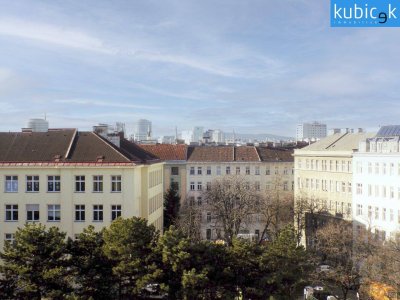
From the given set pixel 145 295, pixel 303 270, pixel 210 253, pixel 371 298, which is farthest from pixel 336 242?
pixel 145 295

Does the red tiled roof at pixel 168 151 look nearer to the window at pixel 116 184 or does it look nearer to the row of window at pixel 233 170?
the row of window at pixel 233 170

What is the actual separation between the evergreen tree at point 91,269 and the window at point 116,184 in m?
11.7

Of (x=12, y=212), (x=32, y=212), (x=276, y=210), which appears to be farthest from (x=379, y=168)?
(x=12, y=212)

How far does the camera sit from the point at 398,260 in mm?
35000

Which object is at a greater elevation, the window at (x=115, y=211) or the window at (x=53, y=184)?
the window at (x=53, y=184)

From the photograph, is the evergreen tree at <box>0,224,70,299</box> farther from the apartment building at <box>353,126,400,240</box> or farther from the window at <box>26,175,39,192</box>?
the apartment building at <box>353,126,400,240</box>

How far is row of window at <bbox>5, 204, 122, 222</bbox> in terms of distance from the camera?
4312 centimetres

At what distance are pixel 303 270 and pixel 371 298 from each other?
319 inches

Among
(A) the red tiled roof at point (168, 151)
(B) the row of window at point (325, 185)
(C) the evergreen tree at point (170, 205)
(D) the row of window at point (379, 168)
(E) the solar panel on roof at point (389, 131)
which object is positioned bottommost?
(C) the evergreen tree at point (170, 205)

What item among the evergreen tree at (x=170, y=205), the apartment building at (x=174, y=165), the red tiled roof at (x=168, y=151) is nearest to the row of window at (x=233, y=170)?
the apartment building at (x=174, y=165)

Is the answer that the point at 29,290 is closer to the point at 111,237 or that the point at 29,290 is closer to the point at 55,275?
the point at 55,275

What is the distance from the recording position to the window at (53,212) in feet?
142

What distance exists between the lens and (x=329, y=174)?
6444 cm

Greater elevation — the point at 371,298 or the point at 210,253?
the point at 210,253
